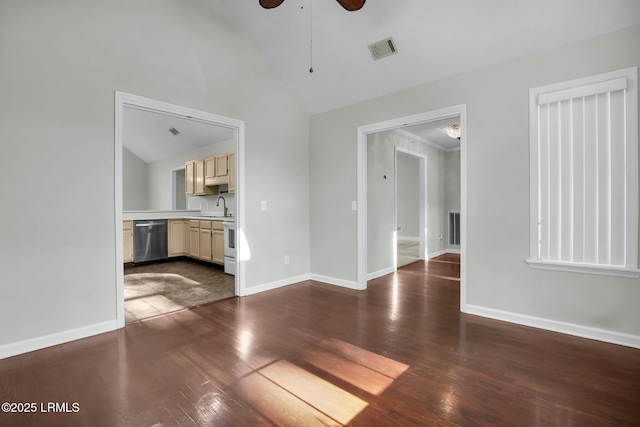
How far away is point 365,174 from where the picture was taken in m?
4.18

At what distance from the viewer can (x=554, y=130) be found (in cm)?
279

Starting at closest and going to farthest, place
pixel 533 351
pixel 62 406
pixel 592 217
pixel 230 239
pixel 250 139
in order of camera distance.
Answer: pixel 62 406 → pixel 533 351 → pixel 592 217 → pixel 250 139 → pixel 230 239

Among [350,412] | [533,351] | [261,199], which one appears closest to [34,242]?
[261,199]

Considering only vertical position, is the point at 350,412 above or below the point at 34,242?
below

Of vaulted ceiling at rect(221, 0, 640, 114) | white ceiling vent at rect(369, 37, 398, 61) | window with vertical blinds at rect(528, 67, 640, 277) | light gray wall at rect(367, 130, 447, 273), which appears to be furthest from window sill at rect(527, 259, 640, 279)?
white ceiling vent at rect(369, 37, 398, 61)

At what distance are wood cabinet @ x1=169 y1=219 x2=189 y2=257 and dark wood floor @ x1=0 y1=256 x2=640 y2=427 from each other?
3682 millimetres

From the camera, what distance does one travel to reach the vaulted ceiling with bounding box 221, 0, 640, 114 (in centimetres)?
254

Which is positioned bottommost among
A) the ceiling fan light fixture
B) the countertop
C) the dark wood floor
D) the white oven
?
the dark wood floor

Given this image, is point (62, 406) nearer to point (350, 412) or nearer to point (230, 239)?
point (350, 412)

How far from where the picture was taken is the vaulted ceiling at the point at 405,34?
2.54 metres

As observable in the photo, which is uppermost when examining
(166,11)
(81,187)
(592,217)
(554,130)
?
(166,11)

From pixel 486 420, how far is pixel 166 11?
415cm

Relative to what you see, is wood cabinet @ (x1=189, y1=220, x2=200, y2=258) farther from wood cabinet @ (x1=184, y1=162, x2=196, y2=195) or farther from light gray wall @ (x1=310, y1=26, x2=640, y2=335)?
light gray wall @ (x1=310, y1=26, x2=640, y2=335)

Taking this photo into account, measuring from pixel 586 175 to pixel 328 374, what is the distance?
8.71 ft
